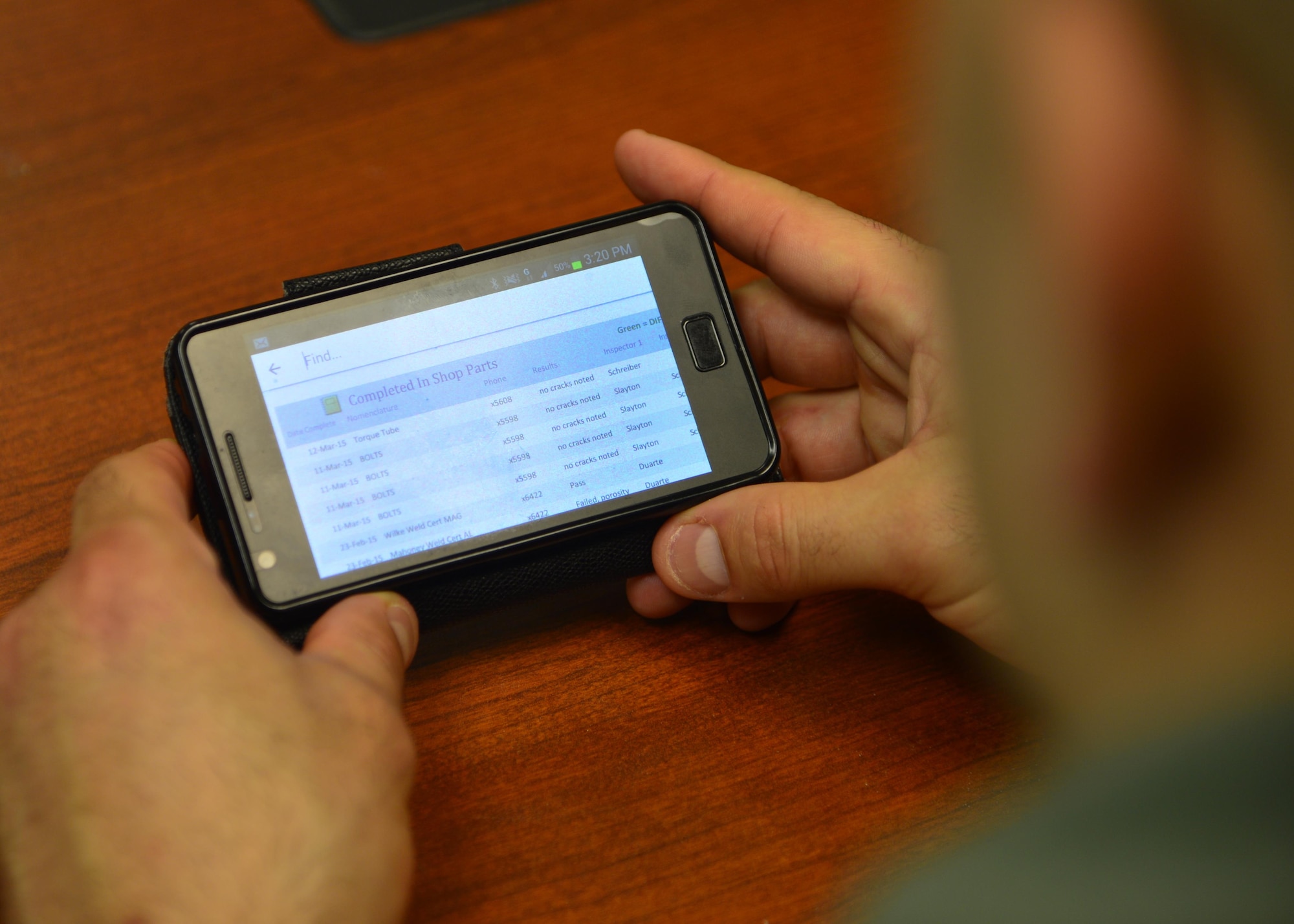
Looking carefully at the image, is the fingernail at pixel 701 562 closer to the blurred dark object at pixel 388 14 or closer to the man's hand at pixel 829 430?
the man's hand at pixel 829 430

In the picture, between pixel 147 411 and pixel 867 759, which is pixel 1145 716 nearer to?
pixel 867 759

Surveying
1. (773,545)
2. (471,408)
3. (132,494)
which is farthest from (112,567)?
(773,545)

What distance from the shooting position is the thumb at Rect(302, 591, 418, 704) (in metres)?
0.38

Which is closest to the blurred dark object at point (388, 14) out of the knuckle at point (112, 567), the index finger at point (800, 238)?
the index finger at point (800, 238)

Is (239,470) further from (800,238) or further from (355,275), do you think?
(800,238)

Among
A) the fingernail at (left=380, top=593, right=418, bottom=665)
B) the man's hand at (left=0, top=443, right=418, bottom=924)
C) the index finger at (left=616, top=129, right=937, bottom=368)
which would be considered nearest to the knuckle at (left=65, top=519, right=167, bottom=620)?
the man's hand at (left=0, top=443, right=418, bottom=924)

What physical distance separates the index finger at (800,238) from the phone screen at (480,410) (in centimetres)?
8

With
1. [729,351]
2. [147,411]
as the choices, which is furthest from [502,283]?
[147,411]

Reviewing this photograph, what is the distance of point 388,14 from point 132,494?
45 cm

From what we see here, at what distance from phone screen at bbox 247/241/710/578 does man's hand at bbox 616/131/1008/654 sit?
0.06 m

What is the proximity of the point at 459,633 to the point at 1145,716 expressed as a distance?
39 cm

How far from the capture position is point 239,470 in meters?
0.45

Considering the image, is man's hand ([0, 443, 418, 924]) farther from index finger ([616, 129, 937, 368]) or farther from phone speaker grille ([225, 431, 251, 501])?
index finger ([616, 129, 937, 368])

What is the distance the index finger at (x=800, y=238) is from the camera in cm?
49
